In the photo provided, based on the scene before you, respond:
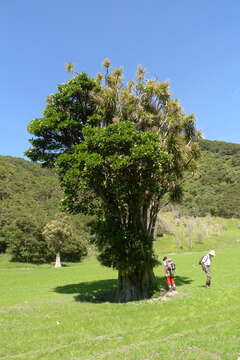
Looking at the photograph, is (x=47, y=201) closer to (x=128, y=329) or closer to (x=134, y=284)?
(x=134, y=284)

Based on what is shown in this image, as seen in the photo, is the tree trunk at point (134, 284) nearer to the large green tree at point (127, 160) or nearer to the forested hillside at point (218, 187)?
the large green tree at point (127, 160)

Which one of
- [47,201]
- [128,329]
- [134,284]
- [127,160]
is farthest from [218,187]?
[128,329]

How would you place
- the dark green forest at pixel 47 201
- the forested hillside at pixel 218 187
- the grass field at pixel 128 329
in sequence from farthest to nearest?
the forested hillside at pixel 218 187, the dark green forest at pixel 47 201, the grass field at pixel 128 329

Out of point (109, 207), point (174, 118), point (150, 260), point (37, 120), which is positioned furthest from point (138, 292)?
point (37, 120)

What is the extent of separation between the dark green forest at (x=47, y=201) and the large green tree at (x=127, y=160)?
3.32 meters

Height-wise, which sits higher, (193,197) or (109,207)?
(193,197)

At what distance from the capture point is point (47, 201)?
294ft

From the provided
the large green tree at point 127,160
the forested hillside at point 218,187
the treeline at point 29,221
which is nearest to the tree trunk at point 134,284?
the large green tree at point 127,160

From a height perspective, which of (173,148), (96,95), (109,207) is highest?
(96,95)

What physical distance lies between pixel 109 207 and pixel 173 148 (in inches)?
202

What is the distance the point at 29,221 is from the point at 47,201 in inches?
926

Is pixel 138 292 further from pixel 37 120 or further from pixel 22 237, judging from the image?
pixel 22 237

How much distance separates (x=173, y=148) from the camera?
21.4 meters

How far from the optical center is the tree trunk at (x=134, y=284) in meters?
21.4
